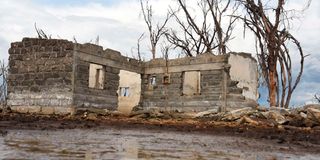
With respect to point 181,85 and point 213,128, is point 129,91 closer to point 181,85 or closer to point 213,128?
point 181,85

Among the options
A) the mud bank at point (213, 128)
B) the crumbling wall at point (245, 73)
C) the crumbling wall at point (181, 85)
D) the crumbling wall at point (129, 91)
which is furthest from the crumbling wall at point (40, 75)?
the crumbling wall at point (245, 73)

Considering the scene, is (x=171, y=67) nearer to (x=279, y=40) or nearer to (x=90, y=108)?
(x=90, y=108)

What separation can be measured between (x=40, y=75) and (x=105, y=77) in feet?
8.59

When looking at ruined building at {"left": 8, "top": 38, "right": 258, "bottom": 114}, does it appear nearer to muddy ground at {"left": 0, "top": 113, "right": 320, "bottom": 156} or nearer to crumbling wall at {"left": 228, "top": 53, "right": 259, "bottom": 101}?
crumbling wall at {"left": 228, "top": 53, "right": 259, "bottom": 101}

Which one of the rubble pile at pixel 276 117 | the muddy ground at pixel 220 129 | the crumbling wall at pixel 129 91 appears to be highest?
the crumbling wall at pixel 129 91

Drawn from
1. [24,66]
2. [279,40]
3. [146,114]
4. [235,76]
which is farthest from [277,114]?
[24,66]

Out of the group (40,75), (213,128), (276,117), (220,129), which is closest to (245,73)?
(276,117)

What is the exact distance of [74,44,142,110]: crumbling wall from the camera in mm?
14844

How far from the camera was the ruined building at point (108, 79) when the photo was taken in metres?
14.8

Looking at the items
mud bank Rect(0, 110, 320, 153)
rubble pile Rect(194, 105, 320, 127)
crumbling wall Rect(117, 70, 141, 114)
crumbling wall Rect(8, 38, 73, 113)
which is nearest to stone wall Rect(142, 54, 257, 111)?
rubble pile Rect(194, 105, 320, 127)

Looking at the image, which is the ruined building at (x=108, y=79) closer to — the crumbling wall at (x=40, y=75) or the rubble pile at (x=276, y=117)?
the crumbling wall at (x=40, y=75)

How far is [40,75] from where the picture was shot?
49.8 feet

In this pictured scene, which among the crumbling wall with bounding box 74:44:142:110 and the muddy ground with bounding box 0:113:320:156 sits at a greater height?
the crumbling wall with bounding box 74:44:142:110

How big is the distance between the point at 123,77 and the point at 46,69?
7252 millimetres
